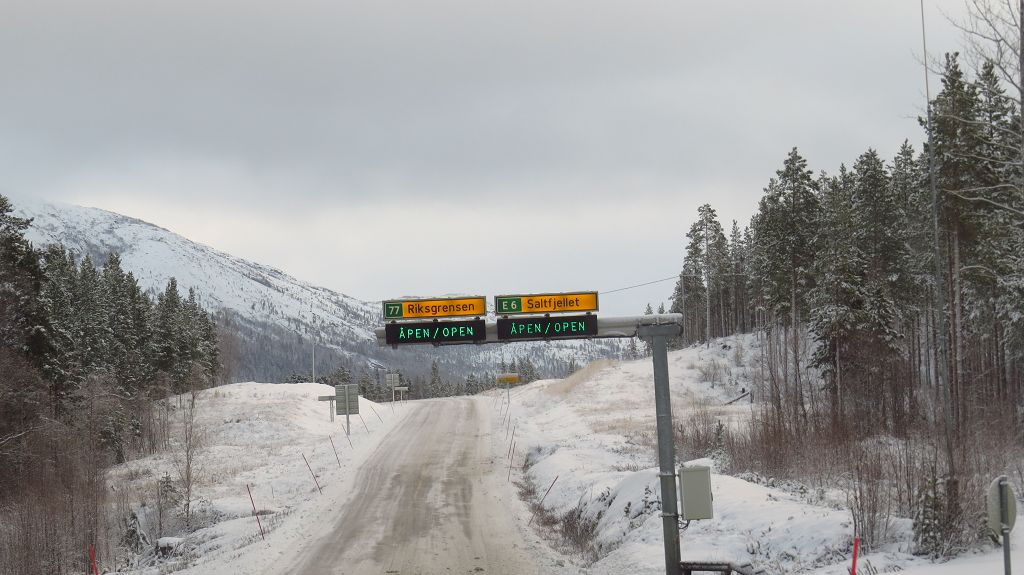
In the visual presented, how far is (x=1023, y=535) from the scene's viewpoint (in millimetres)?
13453

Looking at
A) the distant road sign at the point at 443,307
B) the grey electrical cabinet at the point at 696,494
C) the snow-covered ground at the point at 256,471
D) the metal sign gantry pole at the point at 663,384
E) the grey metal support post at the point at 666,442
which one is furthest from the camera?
the snow-covered ground at the point at 256,471

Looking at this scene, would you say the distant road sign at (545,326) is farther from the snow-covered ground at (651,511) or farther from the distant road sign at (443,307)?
the snow-covered ground at (651,511)

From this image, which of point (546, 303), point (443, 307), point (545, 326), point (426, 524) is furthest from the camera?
point (426, 524)

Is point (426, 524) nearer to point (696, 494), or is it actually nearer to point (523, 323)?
point (523, 323)

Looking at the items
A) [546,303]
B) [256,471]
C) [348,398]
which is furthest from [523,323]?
[348,398]

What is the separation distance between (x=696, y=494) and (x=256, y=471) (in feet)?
106

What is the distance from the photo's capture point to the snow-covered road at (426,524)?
18.8m

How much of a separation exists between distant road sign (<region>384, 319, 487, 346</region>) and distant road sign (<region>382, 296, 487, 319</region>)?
205mm

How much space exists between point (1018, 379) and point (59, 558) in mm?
60516

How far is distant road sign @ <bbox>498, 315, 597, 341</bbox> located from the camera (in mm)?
18031

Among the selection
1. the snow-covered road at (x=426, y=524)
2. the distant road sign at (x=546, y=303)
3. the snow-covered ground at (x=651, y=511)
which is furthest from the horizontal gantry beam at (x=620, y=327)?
the snow-covered road at (x=426, y=524)

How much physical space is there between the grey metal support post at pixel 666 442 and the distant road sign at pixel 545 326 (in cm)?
143

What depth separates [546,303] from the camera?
18.3 m

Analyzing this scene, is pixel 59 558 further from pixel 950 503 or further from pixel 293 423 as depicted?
pixel 950 503
